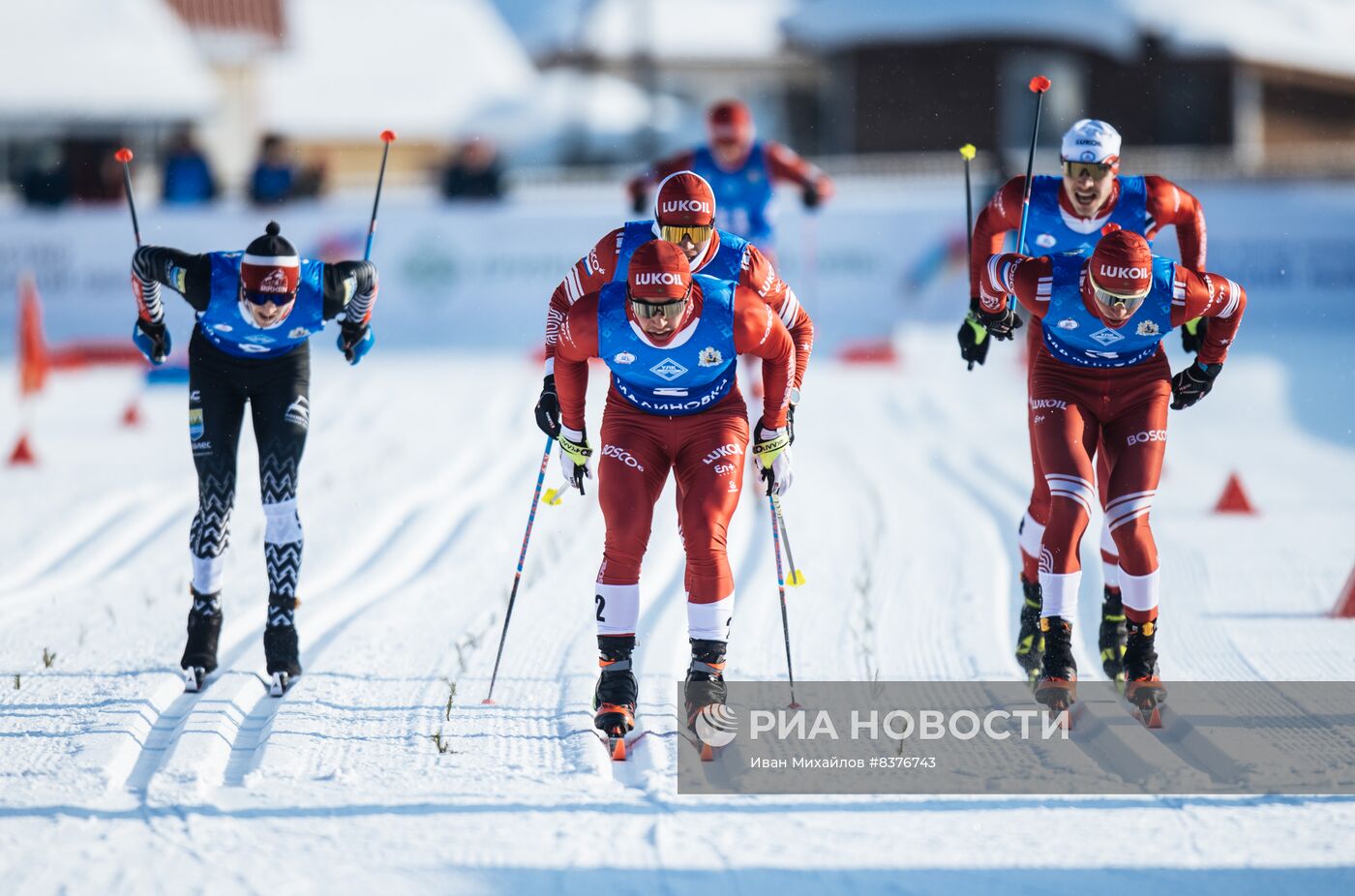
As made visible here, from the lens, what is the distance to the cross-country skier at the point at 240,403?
21.2ft

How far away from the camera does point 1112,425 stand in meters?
6.38

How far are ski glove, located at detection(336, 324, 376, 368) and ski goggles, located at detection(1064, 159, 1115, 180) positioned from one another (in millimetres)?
3028

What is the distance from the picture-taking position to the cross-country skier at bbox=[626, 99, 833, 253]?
1048 cm

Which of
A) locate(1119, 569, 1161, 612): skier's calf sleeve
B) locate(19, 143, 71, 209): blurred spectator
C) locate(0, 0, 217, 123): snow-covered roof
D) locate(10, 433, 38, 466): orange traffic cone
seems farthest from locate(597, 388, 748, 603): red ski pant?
locate(0, 0, 217, 123): snow-covered roof

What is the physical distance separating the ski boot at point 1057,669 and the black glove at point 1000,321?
4.15 ft

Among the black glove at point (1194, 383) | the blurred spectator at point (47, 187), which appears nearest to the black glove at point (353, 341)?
the black glove at point (1194, 383)

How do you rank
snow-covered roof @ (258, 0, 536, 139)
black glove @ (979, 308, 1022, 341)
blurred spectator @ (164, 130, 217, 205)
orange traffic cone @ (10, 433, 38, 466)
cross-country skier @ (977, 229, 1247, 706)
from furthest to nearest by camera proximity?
snow-covered roof @ (258, 0, 536, 139) → blurred spectator @ (164, 130, 217, 205) → orange traffic cone @ (10, 433, 38, 466) → black glove @ (979, 308, 1022, 341) → cross-country skier @ (977, 229, 1247, 706)

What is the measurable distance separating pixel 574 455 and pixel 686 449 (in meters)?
0.45

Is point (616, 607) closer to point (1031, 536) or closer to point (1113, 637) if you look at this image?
point (1031, 536)

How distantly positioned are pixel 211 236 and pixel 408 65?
24.9 meters

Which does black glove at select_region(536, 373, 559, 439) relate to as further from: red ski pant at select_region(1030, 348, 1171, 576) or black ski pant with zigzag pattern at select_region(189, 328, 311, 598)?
red ski pant at select_region(1030, 348, 1171, 576)

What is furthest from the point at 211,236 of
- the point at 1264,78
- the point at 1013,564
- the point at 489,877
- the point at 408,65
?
the point at 408,65

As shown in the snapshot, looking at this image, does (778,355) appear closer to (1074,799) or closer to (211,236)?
(1074,799)

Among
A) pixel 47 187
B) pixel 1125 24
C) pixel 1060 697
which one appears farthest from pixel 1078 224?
pixel 1125 24
